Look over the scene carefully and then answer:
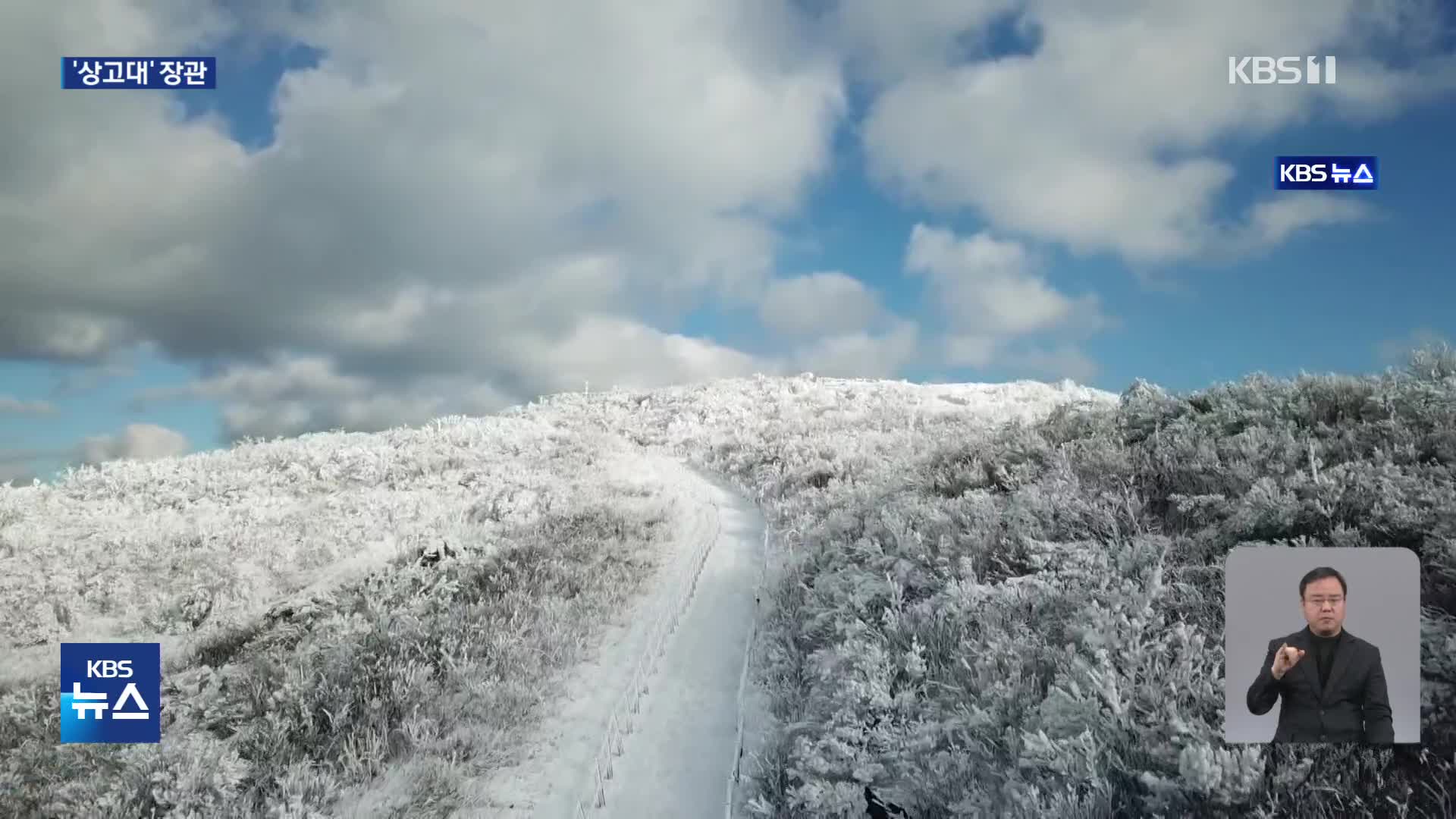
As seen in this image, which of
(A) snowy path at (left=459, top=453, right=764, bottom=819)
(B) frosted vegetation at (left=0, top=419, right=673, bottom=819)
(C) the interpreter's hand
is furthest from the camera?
(B) frosted vegetation at (left=0, top=419, right=673, bottom=819)

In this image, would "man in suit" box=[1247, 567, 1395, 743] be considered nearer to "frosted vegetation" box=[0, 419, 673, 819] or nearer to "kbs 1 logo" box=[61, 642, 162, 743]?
"frosted vegetation" box=[0, 419, 673, 819]

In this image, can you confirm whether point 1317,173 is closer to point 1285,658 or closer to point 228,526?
point 1285,658

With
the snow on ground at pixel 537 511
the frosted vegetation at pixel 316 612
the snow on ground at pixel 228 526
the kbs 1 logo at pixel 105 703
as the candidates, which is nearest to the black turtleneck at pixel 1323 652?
the snow on ground at pixel 537 511

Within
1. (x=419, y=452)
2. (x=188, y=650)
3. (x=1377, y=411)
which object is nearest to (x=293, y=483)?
(x=419, y=452)

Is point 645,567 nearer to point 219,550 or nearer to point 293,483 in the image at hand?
point 219,550

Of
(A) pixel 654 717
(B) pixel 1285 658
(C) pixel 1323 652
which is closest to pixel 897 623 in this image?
(A) pixel 654 717

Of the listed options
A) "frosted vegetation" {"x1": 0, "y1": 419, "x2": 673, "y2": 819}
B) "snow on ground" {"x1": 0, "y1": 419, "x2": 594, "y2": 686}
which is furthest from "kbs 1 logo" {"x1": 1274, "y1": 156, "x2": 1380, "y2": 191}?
"snow on ground" {"x1": 0, "y1": 419, "x2": 594, "y2": 686}
